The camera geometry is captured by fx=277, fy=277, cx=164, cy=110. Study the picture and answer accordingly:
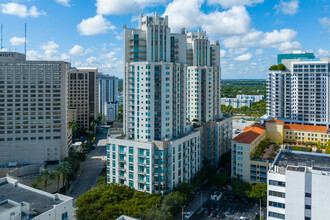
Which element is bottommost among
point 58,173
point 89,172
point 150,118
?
point 89,172

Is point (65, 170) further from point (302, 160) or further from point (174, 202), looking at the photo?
point (302, 160)

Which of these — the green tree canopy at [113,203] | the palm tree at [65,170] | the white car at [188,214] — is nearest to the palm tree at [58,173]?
the palm tree at [65,170]

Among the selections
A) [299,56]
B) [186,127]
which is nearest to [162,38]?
[186,127]

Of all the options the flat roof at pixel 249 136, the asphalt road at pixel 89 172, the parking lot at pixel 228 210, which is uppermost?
the flat roof at pixel 249 136

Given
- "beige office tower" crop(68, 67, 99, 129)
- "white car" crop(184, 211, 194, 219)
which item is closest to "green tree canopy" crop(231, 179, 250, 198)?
"white car" crop(184, 211, 194, 219)

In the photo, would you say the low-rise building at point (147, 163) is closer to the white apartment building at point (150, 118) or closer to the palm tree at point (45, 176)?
the white apartment building at point (150, 118)

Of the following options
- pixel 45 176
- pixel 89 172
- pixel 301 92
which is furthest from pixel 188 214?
pixel 301 92
